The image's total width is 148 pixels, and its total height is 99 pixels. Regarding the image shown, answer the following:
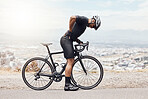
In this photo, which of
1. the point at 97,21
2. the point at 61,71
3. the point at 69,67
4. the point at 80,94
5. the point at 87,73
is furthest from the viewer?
the point at 87,73

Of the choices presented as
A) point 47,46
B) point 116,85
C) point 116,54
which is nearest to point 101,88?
point 116,85

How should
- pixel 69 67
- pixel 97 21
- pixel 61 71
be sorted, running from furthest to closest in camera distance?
pixel 61 71 → pixel 69 67 → pixel 97 21

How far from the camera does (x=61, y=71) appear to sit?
17.9 ft

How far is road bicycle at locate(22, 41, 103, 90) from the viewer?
17.9 feet

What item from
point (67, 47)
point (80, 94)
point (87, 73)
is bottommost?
point (80, 94)

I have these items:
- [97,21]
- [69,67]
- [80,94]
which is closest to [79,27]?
[97,21]

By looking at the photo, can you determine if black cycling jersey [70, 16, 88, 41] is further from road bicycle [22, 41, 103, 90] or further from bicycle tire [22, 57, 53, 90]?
bicycle tire [22, 57, 53, 90]

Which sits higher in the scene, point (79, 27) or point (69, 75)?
point (79, 27)

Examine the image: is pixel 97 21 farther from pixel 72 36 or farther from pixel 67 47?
pixel 67 47

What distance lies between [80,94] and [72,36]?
124cm

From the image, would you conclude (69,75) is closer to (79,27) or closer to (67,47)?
(67,47)

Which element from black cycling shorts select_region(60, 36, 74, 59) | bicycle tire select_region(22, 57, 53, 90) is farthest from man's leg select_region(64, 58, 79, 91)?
bicycle tire select_region(22, 57, 53, 90)

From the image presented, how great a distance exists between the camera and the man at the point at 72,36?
17.0 ft

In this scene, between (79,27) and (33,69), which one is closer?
(79,27)
